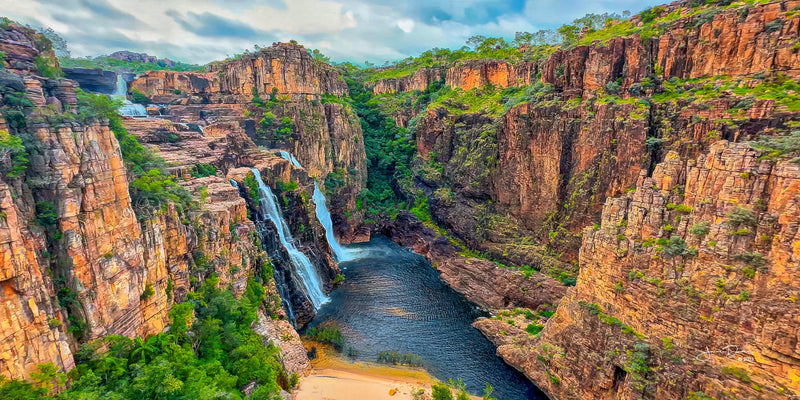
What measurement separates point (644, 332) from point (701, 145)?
13800mm

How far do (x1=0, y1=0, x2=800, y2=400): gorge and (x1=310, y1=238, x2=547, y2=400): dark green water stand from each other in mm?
229

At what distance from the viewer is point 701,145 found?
2662 cm

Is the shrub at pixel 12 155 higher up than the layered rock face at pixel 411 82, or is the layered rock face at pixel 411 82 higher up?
the layered rock face at pixel 411 82

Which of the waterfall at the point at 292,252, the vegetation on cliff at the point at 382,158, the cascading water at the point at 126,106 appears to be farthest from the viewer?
the vegetation on cliff at the point at 382,158

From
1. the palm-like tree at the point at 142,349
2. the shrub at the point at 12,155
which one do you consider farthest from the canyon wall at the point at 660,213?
the shrub at the point at 12,155

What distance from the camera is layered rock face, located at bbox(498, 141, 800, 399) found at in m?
17.8

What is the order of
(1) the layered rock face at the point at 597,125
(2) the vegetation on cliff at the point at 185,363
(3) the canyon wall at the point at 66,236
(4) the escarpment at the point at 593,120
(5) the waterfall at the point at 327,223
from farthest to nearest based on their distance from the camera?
(5) the waterfall at the point at 327,223 → (1) the layered rock face at the point at 597,125 → (4) the escarpment at the point at 593,120 → (2) the vegetation on cliff at the point at 185,363 → (3) the canyon wall at the point at 66,236

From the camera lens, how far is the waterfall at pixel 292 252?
118ft

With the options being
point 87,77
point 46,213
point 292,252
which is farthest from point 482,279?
point 87,77

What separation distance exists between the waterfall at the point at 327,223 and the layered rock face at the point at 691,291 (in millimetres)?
27509

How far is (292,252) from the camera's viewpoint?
1458 inches

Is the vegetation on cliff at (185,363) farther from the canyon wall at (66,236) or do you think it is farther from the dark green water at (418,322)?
the dark green water at (418,322)

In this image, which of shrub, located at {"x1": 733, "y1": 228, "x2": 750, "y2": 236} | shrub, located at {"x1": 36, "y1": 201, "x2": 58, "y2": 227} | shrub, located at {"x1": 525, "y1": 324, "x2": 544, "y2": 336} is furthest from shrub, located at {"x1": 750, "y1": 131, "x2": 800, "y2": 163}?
shrub, located at {"x1": 36, "y1": 201, "x2": 58, "y2": 227}

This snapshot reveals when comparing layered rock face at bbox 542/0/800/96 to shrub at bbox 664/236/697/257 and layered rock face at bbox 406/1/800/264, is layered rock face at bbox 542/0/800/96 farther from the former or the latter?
shrub at bbox 664/236/697/257
